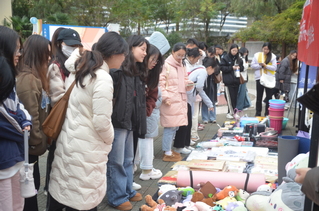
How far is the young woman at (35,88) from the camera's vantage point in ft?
9.43

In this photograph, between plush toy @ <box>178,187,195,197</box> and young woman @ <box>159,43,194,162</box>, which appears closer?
plush toy @ <box>178,187,195,197</box>

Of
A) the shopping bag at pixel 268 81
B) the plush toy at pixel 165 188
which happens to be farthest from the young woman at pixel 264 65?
the plush toy at pixel 165 188

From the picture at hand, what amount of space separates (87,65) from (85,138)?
580 mm

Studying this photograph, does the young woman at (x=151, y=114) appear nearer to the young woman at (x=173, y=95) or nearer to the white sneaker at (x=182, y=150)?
the young woman at (x=173, y=95)

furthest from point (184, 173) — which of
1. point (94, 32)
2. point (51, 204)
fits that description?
point (94, 32)

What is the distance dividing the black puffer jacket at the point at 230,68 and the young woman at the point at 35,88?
19.4ft

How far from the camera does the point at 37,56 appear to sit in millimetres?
3062

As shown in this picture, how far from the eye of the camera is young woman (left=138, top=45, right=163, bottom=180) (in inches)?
162

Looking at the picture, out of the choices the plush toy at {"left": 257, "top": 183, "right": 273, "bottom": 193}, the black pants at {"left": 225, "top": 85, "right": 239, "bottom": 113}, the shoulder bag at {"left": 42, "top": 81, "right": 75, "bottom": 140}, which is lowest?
the plush toy at {"left": 257, "top": 183, "right": 273, "bottom": 193}

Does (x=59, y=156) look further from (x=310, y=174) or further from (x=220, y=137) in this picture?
(x=220, y=137)

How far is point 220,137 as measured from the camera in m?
6.72

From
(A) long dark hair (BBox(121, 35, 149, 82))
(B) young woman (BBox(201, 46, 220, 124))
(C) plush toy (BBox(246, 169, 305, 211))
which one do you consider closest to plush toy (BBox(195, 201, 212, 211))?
(C) plush toy (BBox(246, 169, 305, 211))

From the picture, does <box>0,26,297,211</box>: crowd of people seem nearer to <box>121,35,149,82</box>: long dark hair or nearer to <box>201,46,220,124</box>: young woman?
<box>121,35,149,82</box>: long dark hair

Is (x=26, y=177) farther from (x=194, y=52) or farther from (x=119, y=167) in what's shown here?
(x=194, y=52)
